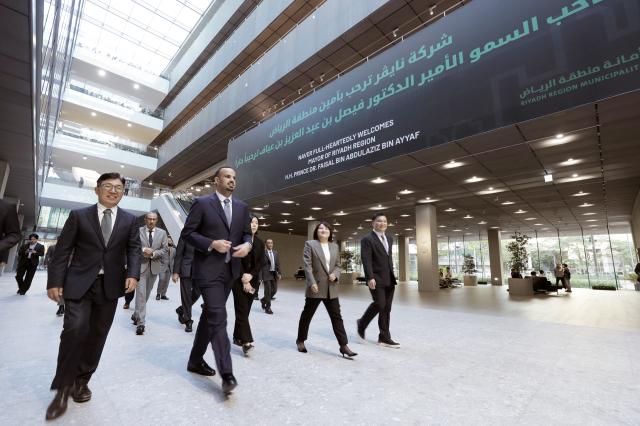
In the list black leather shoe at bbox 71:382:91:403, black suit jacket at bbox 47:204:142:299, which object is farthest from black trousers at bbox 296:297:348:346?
black leather shoe at bbox 71:382:91:403

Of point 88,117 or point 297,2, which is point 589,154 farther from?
point 88,117

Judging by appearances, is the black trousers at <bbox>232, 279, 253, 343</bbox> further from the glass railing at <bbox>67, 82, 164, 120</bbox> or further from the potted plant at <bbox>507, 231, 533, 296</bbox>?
the glass railing at <bbox>67, 82, 164, 120</bbox>

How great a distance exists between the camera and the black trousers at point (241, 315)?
3.51 meters

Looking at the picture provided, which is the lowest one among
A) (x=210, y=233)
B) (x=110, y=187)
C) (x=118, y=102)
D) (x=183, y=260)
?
(x=183, y=260)

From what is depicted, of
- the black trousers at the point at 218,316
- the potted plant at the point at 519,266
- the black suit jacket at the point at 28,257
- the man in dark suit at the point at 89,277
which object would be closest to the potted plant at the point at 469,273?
the potted plant at the point at 519,266

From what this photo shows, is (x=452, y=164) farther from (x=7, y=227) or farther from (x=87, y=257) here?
(x=7, y=227)

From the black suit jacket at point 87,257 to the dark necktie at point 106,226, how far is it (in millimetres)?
21

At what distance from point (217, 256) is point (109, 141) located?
2670 cm

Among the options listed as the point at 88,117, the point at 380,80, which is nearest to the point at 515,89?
the point at 380,80

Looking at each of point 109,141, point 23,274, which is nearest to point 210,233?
point 23,274

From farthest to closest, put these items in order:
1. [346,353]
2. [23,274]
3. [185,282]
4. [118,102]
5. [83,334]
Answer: [118,102], [23,274], [185,282], [346,353], [83,334]

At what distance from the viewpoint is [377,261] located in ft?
13.6

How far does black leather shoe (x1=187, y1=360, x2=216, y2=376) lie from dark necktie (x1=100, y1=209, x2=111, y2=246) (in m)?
1.26

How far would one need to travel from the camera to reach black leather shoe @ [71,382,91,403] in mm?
2164
